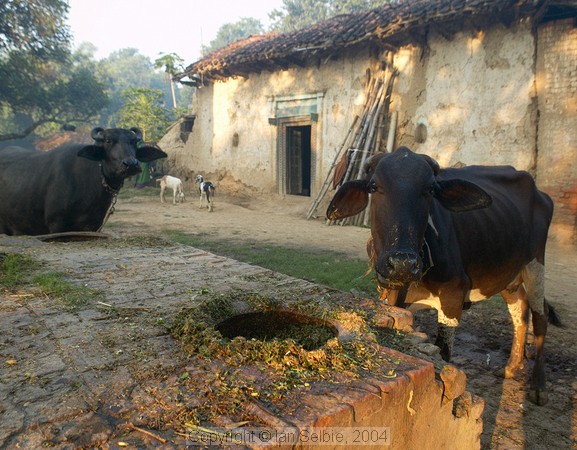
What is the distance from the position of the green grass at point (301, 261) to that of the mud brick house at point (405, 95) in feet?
13.1

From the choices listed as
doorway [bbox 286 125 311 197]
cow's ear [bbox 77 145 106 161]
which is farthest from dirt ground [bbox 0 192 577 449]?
doorway [bbox 286 125 311 197]

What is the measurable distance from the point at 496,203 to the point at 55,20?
22756 millimetres

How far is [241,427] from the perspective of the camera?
146 centimetres

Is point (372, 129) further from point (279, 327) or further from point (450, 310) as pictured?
point (279, 327)

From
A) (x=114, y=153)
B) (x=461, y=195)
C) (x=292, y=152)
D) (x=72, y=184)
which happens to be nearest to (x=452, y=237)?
(x=461, y=195)

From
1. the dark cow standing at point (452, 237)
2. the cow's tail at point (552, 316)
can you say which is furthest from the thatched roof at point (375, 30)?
the cow's tail at point (552, 316)

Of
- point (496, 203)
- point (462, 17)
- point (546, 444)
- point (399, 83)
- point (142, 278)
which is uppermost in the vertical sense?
point (462, 17)

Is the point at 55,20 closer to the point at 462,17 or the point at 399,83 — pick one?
the point at 399,83

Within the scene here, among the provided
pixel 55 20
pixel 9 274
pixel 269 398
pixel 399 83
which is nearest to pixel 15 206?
pixel 9 274

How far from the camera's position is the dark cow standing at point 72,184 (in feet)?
16.9

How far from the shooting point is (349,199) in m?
3.13

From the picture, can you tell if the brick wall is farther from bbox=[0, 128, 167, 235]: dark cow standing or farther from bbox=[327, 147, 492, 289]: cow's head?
bbox=[0, 128, 167, 235]: dark cow standing

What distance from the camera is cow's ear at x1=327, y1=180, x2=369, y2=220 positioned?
9.75 feet

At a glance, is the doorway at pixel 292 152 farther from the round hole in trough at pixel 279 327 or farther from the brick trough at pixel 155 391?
the brick trough at pixel 155 391
